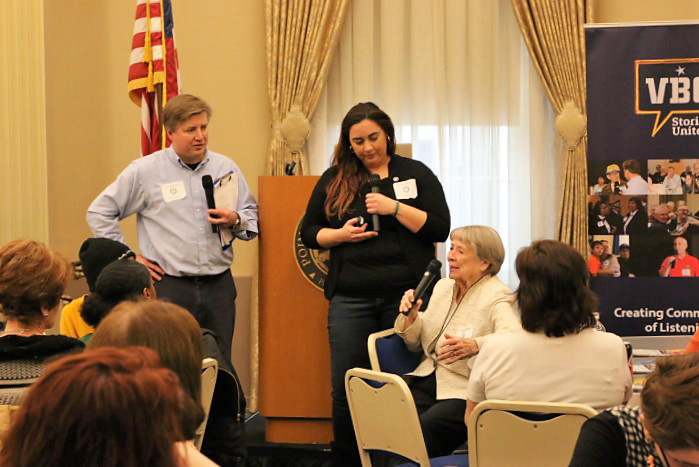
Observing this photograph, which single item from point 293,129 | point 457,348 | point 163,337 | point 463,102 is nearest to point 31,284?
point 163,337

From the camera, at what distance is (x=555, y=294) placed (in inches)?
109

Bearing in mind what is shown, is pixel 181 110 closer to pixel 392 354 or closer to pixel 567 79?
pixel 392 354

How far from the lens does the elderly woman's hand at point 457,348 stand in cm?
349

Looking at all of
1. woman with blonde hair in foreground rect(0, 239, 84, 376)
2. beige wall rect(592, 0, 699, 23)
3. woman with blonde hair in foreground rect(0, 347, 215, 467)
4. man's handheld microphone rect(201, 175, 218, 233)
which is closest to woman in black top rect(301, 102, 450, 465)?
man's handheld microphone rect(201, 175, 218, 233)

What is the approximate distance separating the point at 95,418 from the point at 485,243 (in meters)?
2.76

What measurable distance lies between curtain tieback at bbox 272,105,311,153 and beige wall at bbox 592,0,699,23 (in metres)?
2.12

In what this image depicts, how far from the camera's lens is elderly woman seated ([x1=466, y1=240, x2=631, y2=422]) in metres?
2.71

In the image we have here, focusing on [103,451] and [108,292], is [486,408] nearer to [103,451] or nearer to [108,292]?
[108,292]

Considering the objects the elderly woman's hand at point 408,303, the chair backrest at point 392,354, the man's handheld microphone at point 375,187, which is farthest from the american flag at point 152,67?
the elderly woman's hand at point 408,303

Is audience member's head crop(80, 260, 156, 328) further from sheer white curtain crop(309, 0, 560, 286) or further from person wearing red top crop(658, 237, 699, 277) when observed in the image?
sheer white curtain crop(309, 0, 560, 286)

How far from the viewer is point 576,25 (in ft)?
20.2

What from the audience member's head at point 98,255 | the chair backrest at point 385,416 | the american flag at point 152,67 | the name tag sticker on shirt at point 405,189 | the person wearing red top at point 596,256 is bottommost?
the chair backrest at point 385,416

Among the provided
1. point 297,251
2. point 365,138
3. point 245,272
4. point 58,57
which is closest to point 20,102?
point 58,57

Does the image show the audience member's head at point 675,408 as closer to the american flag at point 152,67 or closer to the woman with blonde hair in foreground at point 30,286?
the woman with blonde hair in foreground at point 30,286
